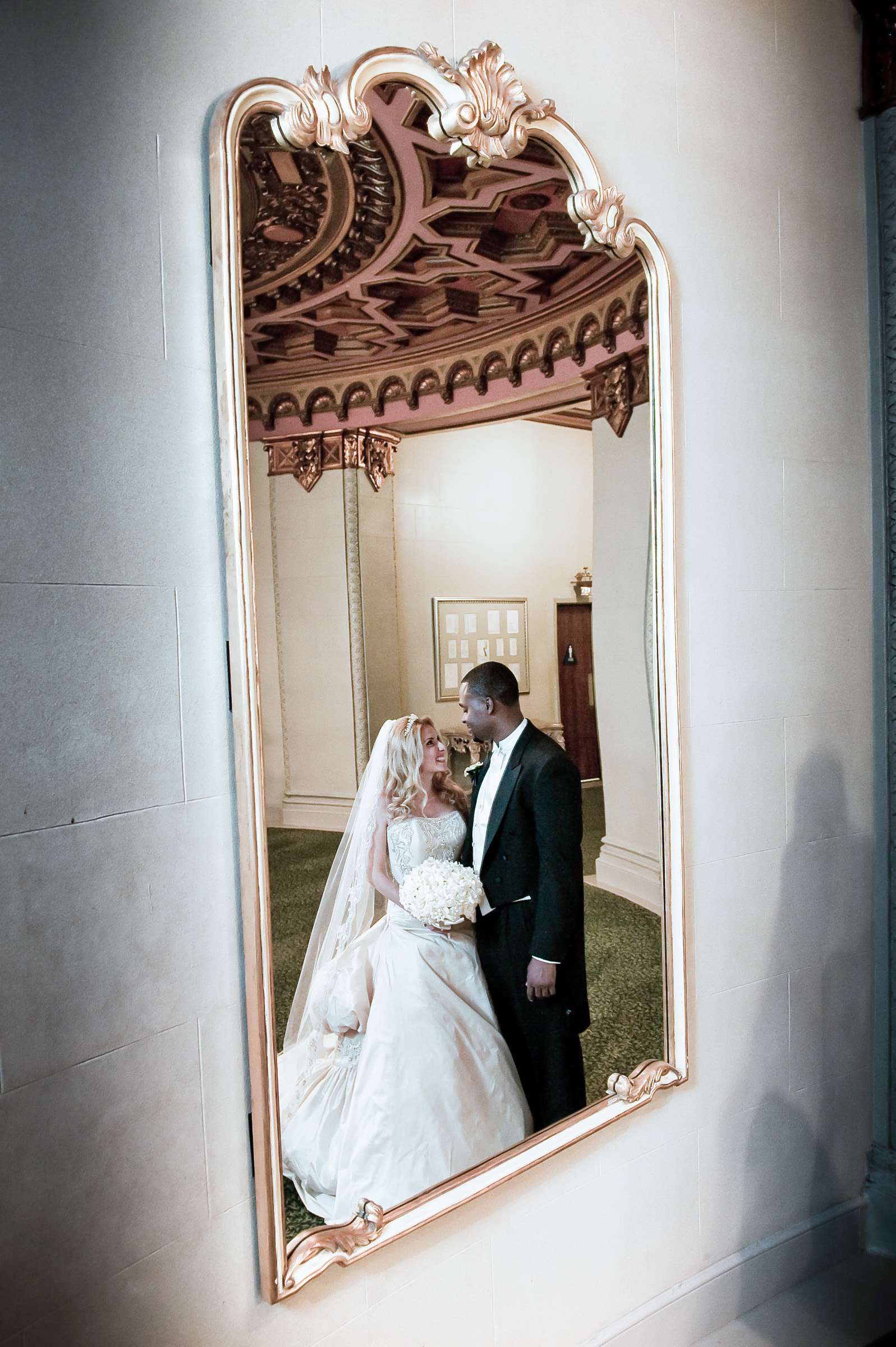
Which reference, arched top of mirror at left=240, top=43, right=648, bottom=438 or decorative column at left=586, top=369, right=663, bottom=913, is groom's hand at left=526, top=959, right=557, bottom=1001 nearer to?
decorative column at left=586, top=369, right=663, bottom=913

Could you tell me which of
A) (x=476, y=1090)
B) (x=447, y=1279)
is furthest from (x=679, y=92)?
(x=447, y=1279)

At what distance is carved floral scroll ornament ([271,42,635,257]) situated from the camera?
131 centimetres

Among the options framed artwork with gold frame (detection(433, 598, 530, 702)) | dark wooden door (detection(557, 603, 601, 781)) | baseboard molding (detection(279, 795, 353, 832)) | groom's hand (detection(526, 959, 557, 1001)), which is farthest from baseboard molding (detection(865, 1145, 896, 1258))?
baseboard molding (detection(279, 795, 353, 832))

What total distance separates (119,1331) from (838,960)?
6.02 ft

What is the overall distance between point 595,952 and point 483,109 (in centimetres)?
151

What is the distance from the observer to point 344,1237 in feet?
4.62

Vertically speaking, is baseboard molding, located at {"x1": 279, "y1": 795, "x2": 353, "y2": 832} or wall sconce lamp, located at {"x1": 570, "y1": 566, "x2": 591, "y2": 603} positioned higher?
wall sconce lamp, located at {"x1": 570, "y1": 566, "x2": 591, "y2": 603}

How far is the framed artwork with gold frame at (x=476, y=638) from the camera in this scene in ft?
4.83

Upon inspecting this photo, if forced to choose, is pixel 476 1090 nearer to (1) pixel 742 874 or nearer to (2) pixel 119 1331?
(2) pixel 119 1331

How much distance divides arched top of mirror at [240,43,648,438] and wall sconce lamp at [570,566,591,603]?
0.31 meters

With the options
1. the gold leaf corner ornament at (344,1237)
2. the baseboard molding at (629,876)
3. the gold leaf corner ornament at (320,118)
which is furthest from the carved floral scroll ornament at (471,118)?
the gold leaf corner ornament at (344,1237)

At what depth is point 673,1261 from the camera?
2037 mm

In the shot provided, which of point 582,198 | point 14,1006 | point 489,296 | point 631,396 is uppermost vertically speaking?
point 582,198

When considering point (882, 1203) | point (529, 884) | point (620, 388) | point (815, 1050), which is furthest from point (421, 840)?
point (882, 1203)
